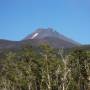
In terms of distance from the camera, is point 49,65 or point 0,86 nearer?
point 49,65

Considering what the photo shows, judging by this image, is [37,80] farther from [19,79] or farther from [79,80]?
[79,80]

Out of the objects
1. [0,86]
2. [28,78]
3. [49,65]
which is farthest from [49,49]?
[0,86]

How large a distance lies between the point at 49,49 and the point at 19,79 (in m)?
15.9

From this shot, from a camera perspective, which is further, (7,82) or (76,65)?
(7,82)

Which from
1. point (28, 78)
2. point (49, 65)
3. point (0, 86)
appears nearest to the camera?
point (49, 65)

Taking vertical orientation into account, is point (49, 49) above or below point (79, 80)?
above

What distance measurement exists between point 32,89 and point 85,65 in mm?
21187

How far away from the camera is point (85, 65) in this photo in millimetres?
95188

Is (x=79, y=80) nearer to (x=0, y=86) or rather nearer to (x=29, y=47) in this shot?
(x=29, y=47)

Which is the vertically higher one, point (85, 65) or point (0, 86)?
point (85, 65)

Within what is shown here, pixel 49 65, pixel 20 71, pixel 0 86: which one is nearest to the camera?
pixel 49 65

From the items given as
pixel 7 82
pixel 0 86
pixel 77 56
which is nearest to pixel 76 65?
pixel 77 56

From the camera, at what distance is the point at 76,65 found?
332ft

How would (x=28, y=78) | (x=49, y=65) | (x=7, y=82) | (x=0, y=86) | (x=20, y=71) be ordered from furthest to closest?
1. (x=0, y=86)
2. (x=7, y=82)
3. (x=20, y=71)
4. (x=28, y=78)
5. (x=49, y=65)
